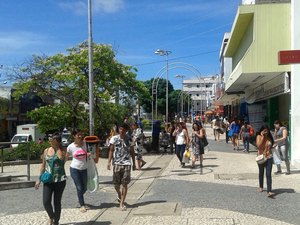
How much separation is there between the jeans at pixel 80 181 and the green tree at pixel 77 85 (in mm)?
12429

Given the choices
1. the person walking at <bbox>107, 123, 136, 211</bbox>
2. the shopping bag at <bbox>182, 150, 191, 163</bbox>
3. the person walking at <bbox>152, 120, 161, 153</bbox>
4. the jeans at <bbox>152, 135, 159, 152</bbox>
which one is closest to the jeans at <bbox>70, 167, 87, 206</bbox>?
the person walking at <bbox>107, 123, 136, 211</bbox>

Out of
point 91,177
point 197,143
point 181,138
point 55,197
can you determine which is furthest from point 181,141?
point 55,197

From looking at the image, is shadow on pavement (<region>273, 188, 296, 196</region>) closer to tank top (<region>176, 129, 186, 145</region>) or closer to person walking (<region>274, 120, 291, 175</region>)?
person walking (<region>274, 120, 291, 175</region>)

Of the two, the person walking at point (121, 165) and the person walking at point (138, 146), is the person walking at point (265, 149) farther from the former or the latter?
the person walking at point (138, 146)

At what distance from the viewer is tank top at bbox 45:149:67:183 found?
7539 millimetres

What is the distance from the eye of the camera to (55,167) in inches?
298

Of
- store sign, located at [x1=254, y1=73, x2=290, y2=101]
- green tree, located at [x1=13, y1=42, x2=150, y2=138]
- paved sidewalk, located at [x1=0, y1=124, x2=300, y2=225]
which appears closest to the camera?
paved sidewalk, located at [x1=0, y1=124, x2=300, y2=225]

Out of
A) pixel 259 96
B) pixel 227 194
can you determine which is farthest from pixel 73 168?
pixel 259 96

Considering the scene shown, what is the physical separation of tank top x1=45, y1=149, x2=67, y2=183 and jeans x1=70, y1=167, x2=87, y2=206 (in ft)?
4.75

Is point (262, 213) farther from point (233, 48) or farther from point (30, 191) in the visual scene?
point (233, 48)

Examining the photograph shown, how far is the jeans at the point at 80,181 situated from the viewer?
905 cm

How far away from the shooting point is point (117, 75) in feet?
72.7

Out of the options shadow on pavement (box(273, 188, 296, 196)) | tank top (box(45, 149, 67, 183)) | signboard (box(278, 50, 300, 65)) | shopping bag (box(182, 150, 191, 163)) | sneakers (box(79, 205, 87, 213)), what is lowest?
sneakers (box(79, 205, 87, 213))

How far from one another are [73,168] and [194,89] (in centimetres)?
13762
